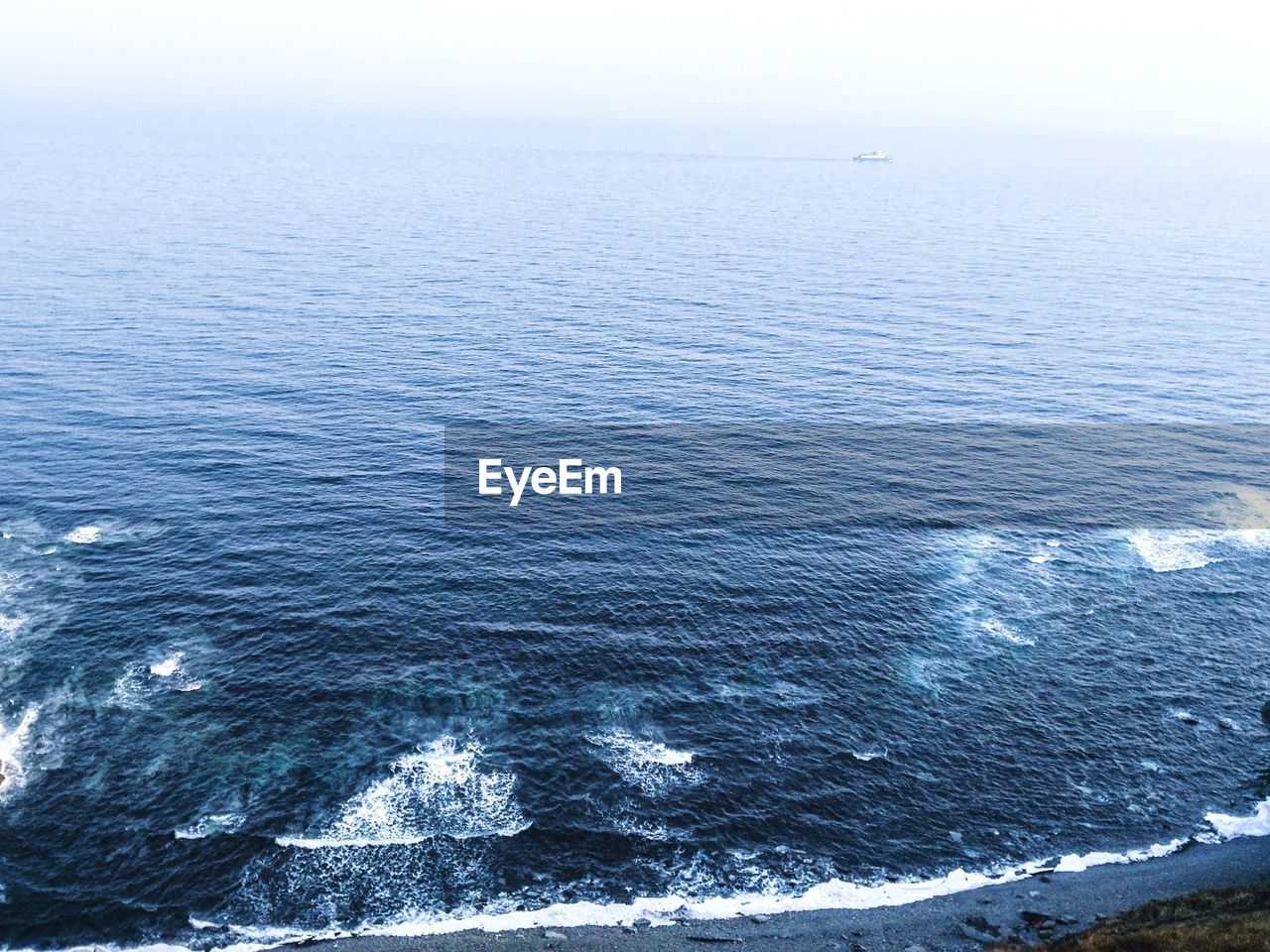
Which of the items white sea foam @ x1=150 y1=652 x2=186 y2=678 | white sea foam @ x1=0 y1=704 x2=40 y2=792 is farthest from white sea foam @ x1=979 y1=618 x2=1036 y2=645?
white sea foam @ x1=0 y1=704 x2=40 y2=792

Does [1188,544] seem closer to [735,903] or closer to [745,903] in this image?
[745,903]

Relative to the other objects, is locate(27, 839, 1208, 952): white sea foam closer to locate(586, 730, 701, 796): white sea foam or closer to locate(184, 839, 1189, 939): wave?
locate(184, 839, 1189, 939): wave

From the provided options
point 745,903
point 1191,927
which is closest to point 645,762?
point 745,903

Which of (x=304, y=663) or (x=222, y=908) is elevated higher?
(x=304, y=663)

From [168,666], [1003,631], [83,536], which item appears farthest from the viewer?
[83,536]

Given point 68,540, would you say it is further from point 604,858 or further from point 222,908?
point 604,858

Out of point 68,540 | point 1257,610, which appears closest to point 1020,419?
point 1257,610

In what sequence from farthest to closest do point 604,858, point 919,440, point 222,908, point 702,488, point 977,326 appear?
point 977,326, point 919,440, point 702,488, point 604,858, point 222,908
